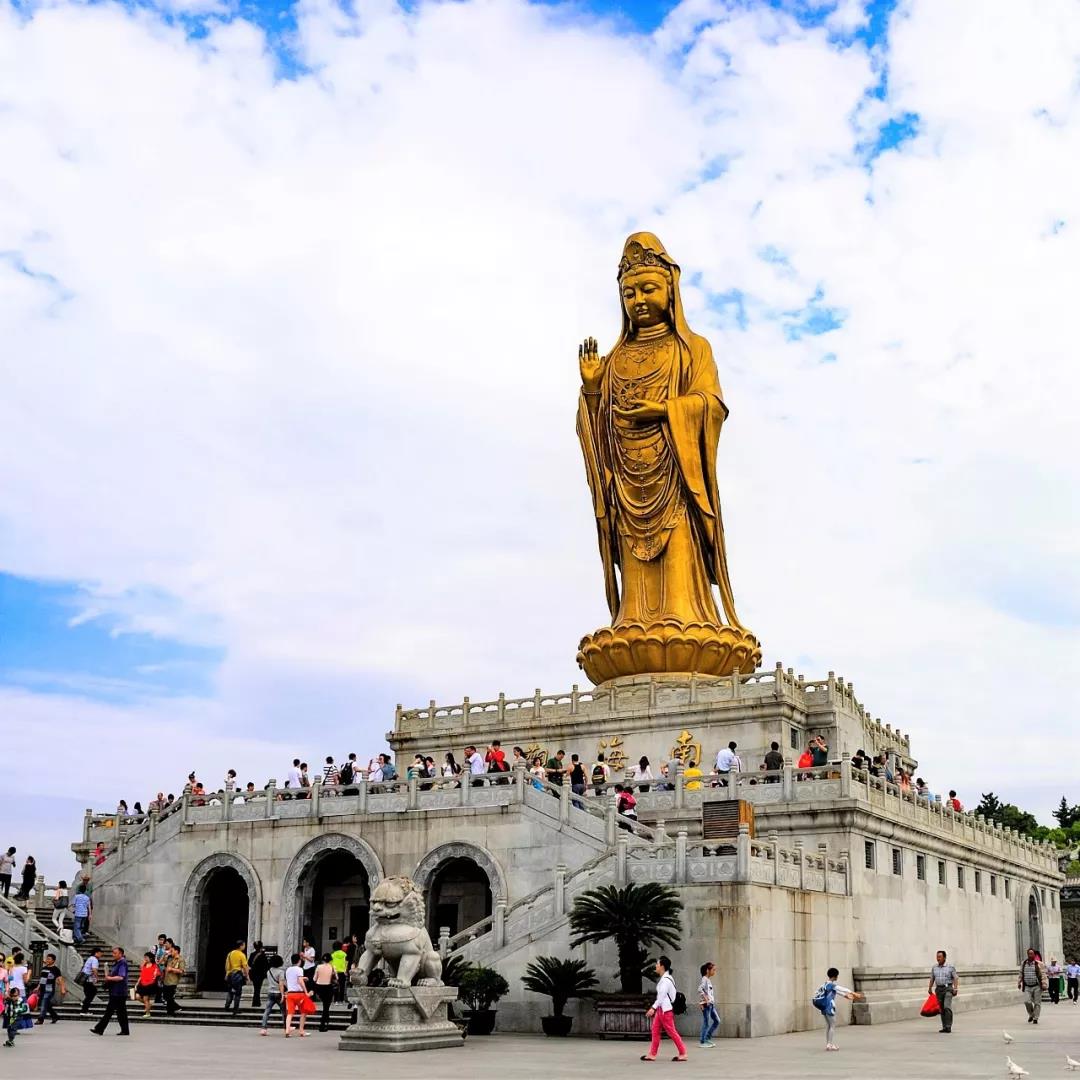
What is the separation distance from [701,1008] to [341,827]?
11226 millimetres

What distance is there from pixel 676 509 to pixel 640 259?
803cm

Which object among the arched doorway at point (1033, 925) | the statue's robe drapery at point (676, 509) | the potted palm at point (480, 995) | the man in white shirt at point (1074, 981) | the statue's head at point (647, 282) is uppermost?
the statue's head at point (647, 282)

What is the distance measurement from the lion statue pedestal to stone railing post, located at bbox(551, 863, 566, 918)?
145 inches

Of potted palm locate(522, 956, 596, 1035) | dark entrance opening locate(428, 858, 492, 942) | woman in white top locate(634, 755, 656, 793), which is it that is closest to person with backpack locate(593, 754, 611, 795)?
woman in white top locate(634, 755, 656, 793)

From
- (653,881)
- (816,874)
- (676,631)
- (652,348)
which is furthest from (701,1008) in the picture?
(652,348)

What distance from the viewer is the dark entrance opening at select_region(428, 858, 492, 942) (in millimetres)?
32719

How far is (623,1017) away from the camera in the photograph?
82.7ft

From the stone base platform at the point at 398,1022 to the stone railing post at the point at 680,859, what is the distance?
5115 mm

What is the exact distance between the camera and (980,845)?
40844 mm

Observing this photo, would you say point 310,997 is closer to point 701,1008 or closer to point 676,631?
point 701,1008

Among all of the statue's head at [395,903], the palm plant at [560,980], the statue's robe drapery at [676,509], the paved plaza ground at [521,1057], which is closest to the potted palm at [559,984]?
the palm plant at [560,980]

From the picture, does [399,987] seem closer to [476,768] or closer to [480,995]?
[480,995]

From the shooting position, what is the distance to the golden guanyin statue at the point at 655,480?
43000 millimetres

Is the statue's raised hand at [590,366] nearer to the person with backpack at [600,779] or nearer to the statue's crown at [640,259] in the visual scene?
the statue's crown at [640,259]
